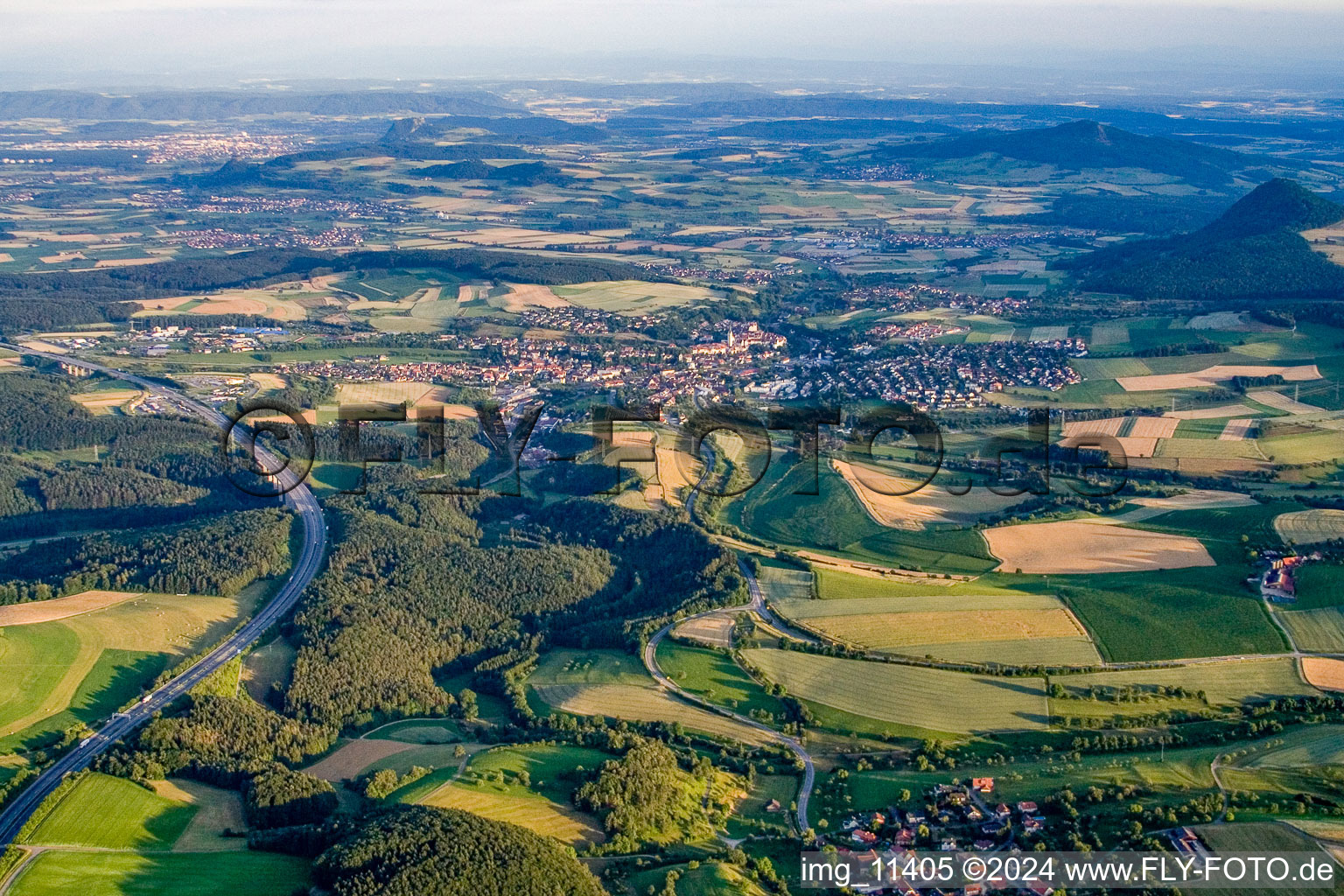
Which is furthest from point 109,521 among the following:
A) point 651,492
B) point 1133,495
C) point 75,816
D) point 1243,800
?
point 1243,800

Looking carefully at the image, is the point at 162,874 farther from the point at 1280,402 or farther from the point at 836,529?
the point at 1280,402

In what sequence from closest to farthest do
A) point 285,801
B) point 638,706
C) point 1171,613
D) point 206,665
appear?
point 285,801 → point 638,706 → point 1171,613 → point 206,665

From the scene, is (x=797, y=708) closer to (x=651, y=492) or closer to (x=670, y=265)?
(x=651, y=492)

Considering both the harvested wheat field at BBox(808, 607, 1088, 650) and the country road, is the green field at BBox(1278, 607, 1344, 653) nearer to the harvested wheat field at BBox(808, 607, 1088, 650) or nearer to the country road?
the harvested wheat field at BBox(808, 607, 1088, 650)

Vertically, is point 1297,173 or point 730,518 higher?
point 1297,173

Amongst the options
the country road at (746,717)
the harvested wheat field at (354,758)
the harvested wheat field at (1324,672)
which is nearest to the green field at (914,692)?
the country road at (746,717)

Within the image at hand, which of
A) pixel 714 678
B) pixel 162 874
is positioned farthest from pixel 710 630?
pixel 162 874
